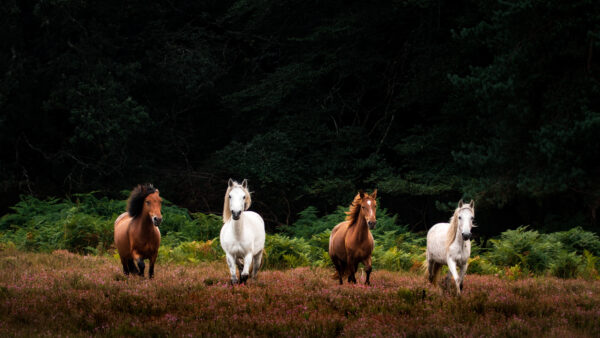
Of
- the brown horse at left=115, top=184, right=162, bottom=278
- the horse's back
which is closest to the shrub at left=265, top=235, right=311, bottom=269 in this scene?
the horse's back

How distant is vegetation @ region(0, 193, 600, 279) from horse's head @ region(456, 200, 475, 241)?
368cm

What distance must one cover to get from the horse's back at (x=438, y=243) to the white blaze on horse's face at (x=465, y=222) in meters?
0.90

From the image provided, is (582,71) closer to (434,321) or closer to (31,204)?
(434,321)

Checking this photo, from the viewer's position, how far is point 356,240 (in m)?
10.1

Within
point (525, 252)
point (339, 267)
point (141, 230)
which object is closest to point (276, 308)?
point (339, 267)

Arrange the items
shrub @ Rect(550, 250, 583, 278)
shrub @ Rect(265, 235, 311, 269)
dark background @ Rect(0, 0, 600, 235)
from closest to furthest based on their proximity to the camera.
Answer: shrub @ Rect(550, 250, 583, 278) → shrub @ Rect(265, 235, 311, 269) → dark background @ Rect(0, 0, 600, 235)

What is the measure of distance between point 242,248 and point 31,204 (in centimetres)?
1391

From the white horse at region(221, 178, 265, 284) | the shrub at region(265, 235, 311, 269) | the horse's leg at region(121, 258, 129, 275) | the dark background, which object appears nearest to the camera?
the white horse at region(221, 178, 265, 284)

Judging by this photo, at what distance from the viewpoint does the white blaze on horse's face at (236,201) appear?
908cm

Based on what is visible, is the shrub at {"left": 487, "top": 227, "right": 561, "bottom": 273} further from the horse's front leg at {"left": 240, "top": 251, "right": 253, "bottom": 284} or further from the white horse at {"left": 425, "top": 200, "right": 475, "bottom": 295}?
the horse's front leg at {"left": 240, "top": 251, "right": 253, "bottom": 284}

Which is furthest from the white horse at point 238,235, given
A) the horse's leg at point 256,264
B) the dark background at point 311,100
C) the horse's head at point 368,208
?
the dark background at point 311,100

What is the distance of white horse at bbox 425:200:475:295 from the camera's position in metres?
9.09

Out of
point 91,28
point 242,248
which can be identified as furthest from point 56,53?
point 242,248

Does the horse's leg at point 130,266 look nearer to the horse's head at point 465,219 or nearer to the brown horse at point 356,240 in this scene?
the brown horse at point 356,240
